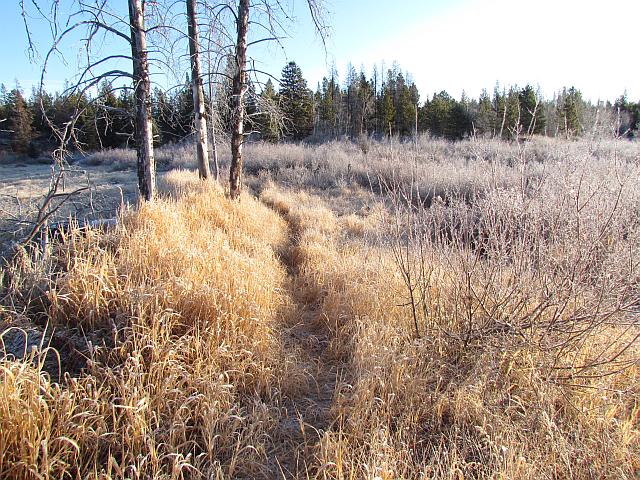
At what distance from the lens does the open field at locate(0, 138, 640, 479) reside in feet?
A: 5.57

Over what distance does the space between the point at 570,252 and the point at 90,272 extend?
3.48 meters

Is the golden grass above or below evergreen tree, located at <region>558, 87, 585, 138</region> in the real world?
below

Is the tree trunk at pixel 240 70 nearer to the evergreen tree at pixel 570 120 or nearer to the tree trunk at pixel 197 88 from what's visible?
the tree trunk at pixel 197 88

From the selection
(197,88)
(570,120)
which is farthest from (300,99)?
(570,120)

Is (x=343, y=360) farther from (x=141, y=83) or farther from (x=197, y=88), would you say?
(x=197, y=88)

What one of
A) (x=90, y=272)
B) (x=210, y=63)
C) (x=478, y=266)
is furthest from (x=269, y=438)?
(x=210, y=63)

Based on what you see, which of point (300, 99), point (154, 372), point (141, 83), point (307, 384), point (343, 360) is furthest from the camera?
point (300, 99)

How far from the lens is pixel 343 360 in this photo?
2979 mm

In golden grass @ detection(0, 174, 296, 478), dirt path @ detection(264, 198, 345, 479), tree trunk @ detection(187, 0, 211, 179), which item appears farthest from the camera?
tree trunk @ detection(187, 0, 211, 179)

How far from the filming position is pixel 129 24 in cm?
392

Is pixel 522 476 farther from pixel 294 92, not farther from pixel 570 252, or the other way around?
pixel 294 92

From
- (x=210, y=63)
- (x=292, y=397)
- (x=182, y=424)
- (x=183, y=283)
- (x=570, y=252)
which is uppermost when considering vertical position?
(x=210, y=63)

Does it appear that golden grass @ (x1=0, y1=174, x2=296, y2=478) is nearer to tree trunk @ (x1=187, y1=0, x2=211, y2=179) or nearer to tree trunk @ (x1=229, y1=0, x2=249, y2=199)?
tree trunk @ (x1=229, y1=0, x2=249, y2=199)

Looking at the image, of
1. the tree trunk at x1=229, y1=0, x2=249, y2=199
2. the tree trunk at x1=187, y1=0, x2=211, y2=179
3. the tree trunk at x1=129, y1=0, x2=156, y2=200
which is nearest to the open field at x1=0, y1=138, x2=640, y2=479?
the tree trunk at x1=129, y1=0, x2=156, y2=200
